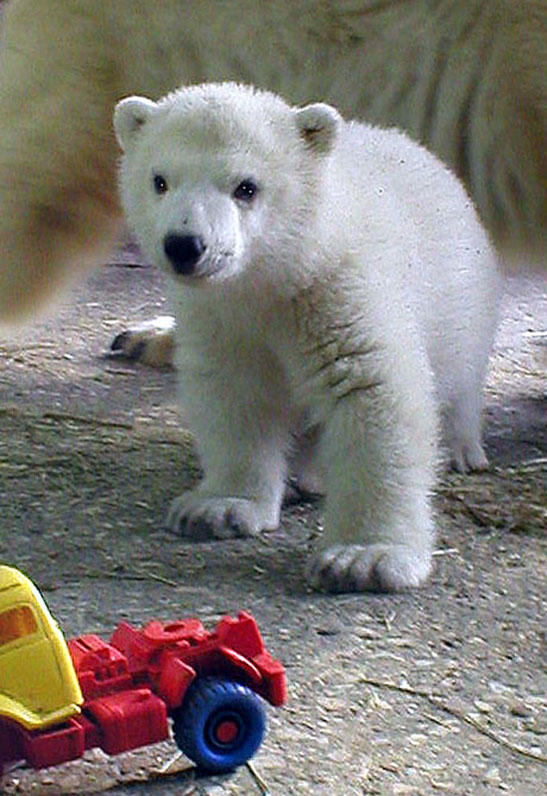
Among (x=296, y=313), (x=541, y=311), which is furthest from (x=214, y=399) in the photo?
(x=541, y=311)

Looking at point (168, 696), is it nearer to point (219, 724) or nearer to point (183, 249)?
point (219, 724)

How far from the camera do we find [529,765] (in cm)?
212

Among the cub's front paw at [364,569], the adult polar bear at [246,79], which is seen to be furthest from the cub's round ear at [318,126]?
the adult polar bear at [246,79]

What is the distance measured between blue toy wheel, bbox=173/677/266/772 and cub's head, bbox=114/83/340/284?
0.70m

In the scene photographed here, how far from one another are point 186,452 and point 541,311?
6.29ft

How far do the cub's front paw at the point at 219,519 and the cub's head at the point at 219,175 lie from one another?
51 cm

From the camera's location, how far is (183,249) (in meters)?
2.39

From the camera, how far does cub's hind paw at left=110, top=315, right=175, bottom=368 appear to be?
424 centimetres

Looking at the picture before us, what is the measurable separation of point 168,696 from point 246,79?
2.05 meters

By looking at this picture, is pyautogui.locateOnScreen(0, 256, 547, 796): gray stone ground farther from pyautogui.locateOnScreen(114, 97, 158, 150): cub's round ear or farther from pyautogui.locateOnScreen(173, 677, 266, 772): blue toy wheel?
pyautogui.locateOnScreen(114, 97, 158, 150): cub's round ear

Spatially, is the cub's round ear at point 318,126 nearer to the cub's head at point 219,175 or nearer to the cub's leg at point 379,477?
the cub's head at point 219,175

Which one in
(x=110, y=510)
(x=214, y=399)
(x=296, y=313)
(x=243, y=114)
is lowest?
(x=110, y=510)

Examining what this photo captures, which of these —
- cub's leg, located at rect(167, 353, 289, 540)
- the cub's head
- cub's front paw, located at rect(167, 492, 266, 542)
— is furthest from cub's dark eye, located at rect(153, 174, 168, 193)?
cub's front paw, located at rect(167, 492, 266, 542)

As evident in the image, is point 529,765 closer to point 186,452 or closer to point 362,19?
point 186,452
